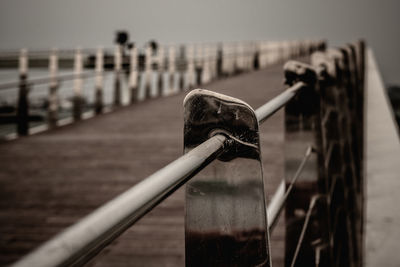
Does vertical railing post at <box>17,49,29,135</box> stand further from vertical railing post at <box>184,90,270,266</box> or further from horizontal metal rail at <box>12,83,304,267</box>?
horizontal metal rail at <box>12,83,304,267</box>

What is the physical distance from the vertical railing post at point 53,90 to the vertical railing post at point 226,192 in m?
6.53

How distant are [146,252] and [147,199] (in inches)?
85.9

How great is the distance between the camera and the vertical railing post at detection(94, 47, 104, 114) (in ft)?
28.2

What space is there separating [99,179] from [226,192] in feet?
11.0

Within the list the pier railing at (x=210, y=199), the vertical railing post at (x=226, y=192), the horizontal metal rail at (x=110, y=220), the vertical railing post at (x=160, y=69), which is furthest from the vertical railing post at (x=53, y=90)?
the horizontal metal rail at (x=110, y=220)

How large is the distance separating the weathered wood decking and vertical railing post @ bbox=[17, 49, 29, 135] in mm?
335

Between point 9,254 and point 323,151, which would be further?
point 9,254

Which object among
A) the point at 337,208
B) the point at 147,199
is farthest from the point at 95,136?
the point at 147,199

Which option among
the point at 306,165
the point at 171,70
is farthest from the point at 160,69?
the point at 306,165

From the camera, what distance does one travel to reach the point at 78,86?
8055 millimetres

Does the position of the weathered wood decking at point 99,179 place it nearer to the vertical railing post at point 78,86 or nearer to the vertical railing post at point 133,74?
the vertical railing post at point 78,86

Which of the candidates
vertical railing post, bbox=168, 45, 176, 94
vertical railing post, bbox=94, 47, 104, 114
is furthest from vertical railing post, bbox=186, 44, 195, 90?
vertical railing post, bbox=94, 47, 104, 114

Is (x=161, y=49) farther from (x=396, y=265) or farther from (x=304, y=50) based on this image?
(x=304, y=50)

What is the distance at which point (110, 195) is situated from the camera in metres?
3.68
